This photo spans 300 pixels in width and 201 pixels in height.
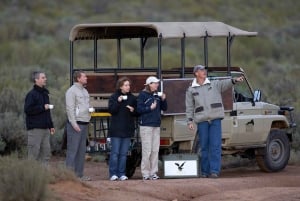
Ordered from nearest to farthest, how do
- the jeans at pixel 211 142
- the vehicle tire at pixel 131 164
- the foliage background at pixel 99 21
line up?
the jeans at pixel 211 142
the vehicle tire at pixel 131 164
the foliage background at pixel 99 21

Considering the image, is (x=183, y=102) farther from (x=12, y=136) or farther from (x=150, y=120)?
(x=12, y=136)

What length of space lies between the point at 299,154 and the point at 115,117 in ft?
21.4

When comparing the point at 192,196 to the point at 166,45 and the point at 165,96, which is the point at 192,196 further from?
the point at 166,45

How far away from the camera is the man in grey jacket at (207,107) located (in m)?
16.3

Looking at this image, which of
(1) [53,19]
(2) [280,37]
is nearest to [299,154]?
(2) [280,37]

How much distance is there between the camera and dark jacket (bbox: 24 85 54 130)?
16031mm

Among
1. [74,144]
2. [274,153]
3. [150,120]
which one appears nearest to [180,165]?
[150,120]

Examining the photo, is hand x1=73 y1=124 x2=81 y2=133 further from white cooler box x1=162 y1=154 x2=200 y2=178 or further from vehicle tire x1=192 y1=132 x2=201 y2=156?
vehicle tire x1=192 y1=132 x2=201 y2=156

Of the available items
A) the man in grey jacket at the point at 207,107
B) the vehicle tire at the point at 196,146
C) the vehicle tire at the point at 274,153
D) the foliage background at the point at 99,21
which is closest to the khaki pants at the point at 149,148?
the man in grey jacket at the point at 207,107

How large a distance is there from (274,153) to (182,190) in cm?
467

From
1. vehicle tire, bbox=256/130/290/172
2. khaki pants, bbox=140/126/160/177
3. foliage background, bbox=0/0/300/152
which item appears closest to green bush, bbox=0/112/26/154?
foliage background, bbox=0/0/300/152

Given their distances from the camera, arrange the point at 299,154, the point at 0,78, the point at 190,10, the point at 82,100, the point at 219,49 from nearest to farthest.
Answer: the point at 82,100, the point at 299,154, the point at 0,78, the point at 219,49, the point at 190,10

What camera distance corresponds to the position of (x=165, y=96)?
54.2 ft

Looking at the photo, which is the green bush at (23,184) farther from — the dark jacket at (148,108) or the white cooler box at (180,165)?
the white cooler box at (180,165)
